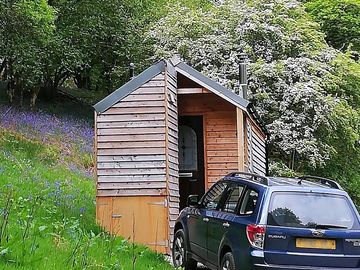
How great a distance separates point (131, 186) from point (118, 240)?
2.01 meters

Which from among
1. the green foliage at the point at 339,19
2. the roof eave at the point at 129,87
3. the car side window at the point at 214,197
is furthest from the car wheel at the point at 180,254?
the green foliage at the point at 339,19

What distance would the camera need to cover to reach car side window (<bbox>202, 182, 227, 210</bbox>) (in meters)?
8.44

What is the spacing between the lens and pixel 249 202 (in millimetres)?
7246

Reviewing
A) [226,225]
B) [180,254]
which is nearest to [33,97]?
[180,254]

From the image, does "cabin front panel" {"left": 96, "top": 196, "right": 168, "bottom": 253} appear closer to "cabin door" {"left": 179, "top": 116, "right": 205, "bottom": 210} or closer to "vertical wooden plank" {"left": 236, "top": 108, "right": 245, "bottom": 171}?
"vertical wooden plank" {"left": 236, "top": 108, "right": 245, "bottom": 171}

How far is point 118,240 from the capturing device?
9344 millimetres

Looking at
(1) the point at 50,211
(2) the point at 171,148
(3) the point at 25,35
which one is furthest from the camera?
(3) the point at 25,35

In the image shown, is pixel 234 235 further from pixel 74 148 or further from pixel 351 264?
pixel 74 148

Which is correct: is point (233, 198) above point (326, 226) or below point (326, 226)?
above

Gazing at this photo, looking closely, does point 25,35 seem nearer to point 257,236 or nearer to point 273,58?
point 273,58

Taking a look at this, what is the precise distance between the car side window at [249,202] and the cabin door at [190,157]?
6479 millimetres

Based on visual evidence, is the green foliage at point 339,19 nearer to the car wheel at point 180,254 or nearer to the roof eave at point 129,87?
the roof eave at point 129,87

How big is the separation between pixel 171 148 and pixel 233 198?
3.84 m

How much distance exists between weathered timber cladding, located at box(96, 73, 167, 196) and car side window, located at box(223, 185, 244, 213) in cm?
330
